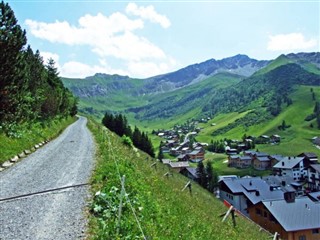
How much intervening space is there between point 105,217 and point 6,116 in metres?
21.5

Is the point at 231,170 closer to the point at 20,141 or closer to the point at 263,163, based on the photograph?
the point at 263,163

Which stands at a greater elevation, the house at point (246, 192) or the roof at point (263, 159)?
the house at point (246, 192)

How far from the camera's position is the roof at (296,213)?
55.2m

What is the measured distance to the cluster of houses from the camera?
55900mm

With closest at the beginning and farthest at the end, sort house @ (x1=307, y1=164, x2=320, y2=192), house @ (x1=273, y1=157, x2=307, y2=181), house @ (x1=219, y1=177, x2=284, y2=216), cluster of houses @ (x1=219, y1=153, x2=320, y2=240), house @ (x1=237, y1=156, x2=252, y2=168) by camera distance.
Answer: cluster of houses @ (x1=219, y1=153, x2=320, y2=240) < house @ (x1=219, y1=177, x2=284, y2=216) < house @ (x1=307, y1=164, x2=320, y2=192) < house @ (x1=273, y1=157, x2=307, y2=181) < house @ (x1=237, y1=156, x2=252, y2=168)

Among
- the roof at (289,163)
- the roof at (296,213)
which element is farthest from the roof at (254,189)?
the roof at (289,163)

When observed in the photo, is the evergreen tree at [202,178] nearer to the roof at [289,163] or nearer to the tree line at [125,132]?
the tree line at [125,132]

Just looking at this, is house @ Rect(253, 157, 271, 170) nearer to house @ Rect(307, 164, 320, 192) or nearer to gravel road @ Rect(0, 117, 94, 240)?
house @ Rect(307, 164, 320, 192)

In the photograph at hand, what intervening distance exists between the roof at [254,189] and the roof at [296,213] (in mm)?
15015

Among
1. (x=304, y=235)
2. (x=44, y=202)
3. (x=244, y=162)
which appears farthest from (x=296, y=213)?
(x=244, y=162)

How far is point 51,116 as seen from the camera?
5653cm

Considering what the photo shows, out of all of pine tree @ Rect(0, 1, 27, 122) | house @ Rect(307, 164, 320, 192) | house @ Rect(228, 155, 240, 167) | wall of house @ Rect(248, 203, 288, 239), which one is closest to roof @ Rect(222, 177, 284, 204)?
wall of house @ Rect(248, 203, 288, 239)

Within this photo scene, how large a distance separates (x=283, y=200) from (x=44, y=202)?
57926 mm

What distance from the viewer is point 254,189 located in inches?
3295
